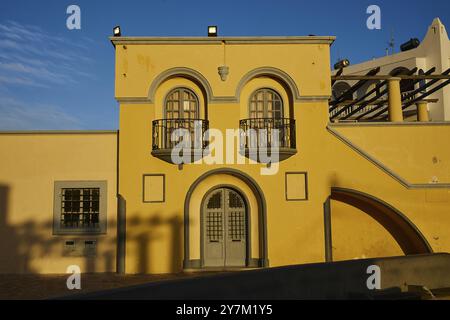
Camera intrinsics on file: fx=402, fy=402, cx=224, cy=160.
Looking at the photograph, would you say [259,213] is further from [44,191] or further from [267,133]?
[44,191]

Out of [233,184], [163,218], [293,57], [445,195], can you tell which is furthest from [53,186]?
[445,195]

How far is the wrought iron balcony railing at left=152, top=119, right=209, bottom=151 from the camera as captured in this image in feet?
50.0

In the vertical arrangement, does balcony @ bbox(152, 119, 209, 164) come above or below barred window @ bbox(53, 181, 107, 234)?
above

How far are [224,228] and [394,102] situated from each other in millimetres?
9234

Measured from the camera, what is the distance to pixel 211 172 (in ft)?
49.8

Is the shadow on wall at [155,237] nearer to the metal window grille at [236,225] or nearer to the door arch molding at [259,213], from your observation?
the door arch molding at [259,213]

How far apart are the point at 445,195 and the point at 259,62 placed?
861 centimetres

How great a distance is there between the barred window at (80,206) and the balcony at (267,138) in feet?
18.8

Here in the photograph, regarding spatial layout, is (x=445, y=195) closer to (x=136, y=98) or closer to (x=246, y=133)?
(x=246, y=133)

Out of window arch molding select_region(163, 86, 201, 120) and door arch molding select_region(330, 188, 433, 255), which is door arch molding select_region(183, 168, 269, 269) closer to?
window arch molding select_region(163, 86, 201, 120)

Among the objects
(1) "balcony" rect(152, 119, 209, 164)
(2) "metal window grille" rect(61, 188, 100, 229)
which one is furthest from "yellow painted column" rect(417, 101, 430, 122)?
(2) "metal window grille" rect(61, 188, 100, 229)

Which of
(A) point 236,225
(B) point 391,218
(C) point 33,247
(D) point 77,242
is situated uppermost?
(B) point 391,218

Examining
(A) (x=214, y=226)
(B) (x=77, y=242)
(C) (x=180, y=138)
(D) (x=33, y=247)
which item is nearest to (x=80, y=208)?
(B) (x=77, y=242)

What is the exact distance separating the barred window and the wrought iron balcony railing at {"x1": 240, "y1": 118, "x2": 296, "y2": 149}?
228 inches
